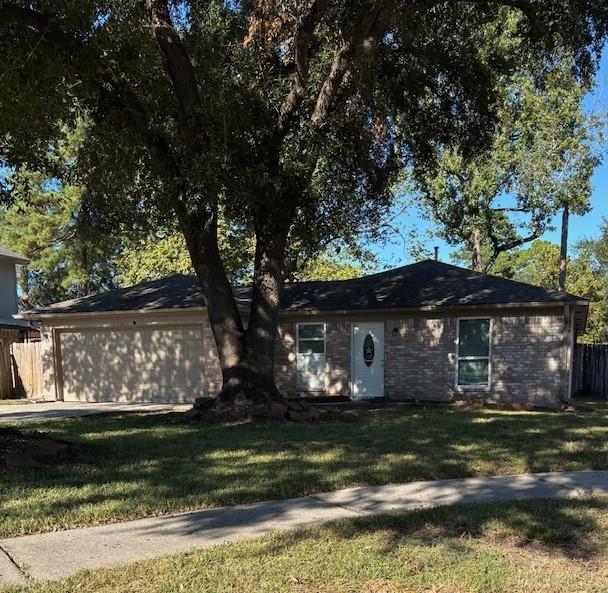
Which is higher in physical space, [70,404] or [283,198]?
[283,198]

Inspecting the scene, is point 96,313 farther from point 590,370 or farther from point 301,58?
point 590,370

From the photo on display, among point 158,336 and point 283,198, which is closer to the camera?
point 283,198

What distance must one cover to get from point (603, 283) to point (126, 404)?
32632 millimetres

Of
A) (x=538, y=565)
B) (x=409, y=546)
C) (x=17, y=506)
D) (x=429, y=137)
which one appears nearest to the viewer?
(x=538, y=565)

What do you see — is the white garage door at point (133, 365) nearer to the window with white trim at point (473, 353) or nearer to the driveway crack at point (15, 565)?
the window with white trim at point (473, 353)

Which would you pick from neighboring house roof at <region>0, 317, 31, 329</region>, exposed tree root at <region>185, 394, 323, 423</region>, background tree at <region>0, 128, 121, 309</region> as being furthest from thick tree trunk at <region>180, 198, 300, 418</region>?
neighboring house roof at <region>0, 317, 31, 329</region>

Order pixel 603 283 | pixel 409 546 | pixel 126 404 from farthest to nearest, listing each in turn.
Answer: pixel 603 283
pixel 126 404
pixel 409 546

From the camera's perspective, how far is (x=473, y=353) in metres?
14.9

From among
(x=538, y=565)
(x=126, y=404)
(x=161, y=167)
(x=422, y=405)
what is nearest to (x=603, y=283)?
(x=422, y=405)

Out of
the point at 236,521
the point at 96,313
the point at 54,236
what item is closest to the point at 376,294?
the point at 96,313

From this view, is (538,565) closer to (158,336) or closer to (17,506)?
(17,506)

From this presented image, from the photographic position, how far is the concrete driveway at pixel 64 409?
12.8m

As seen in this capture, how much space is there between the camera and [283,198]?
10656 millimetres

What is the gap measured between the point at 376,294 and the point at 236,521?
11.7 m
